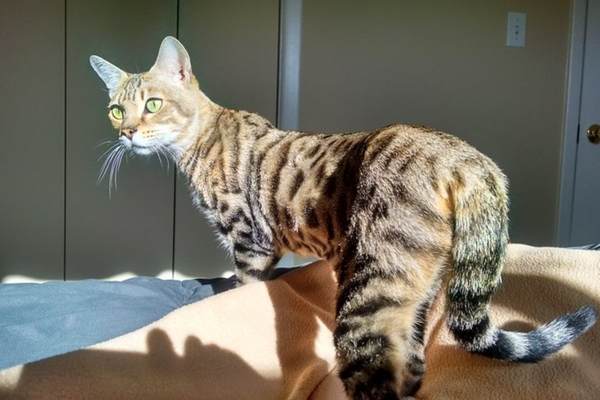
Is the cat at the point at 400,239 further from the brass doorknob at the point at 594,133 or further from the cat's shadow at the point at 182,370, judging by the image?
the brass doorknob at the point at 594,133

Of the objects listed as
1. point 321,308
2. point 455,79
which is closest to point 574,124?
point 455,79

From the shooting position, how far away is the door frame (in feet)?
8.25

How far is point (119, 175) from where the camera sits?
238 centimetres

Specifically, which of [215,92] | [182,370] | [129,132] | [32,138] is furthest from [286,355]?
[32,138]

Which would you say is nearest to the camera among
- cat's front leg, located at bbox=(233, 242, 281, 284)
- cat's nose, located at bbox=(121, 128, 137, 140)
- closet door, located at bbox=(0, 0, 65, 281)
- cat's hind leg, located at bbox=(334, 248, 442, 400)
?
cat's hind leg, located at bbox=(334, 248, 442, 400)

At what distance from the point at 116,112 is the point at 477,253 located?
1.20m

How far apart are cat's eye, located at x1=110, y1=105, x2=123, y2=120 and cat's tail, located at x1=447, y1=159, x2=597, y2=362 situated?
111 centimetres

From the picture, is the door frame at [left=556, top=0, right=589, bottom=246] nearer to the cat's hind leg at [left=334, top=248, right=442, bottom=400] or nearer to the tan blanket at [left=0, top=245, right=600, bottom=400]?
the tan blanket at [left=0, top=245, right=600, bottom=400]

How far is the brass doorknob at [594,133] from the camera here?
2.49 metres

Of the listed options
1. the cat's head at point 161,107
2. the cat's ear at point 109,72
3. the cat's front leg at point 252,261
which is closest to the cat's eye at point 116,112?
the cat's head at point 161,107

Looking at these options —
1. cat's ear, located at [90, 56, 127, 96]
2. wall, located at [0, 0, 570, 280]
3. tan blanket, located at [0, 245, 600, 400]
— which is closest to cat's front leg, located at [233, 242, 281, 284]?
tan blanket, located at [0, 245, 600, 400]

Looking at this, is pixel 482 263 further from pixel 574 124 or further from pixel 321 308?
pixel 574 124

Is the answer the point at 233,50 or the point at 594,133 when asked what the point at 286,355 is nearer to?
the point at 233,50

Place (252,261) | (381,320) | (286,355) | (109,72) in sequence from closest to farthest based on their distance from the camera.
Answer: (381,320) → (286,355) → (252,261) → (109,72)
